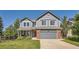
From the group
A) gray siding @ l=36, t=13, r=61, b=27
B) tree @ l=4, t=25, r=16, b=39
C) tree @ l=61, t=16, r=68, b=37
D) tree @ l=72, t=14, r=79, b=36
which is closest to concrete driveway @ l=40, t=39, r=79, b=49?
tree @ l=61, t=16, r=68, b=37

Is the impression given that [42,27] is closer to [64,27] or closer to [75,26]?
[64,27]

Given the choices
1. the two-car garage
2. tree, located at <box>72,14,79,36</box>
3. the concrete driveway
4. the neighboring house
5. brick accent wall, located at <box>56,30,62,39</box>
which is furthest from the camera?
the two-car garage

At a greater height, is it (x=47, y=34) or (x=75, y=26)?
(x=75, y=26)

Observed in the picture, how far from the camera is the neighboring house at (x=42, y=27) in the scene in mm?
19531

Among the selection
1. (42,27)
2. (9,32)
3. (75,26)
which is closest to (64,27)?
(75,26)

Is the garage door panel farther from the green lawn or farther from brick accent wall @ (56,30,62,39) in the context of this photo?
the green lawn

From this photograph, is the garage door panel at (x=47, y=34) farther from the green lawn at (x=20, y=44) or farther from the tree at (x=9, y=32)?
the tree at (x=9, y=32)

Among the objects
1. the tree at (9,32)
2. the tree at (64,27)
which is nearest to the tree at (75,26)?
the tree at (64,27)

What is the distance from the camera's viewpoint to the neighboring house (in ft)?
64.1

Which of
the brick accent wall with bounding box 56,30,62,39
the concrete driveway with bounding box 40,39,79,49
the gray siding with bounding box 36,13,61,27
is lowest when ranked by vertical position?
the concrete driveway with bounding box 40,39,79,49

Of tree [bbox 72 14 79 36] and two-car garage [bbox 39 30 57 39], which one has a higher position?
tree [bbox 72 14 79 36]

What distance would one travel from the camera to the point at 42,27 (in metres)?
20.0
